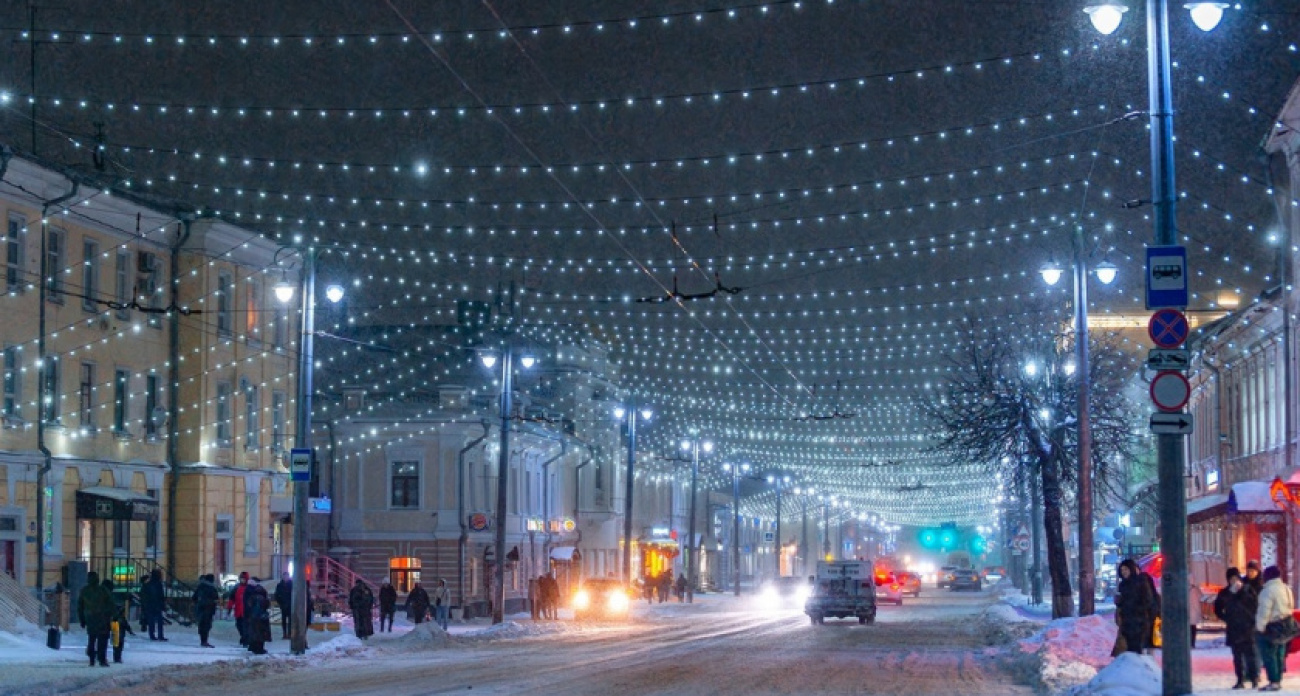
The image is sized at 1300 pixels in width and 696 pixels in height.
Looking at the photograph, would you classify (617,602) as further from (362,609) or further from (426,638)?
(362,609)

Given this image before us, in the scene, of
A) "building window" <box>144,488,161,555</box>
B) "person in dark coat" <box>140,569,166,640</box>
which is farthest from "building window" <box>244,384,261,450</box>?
"person in dark coat" <box>140,569,166,640</box>

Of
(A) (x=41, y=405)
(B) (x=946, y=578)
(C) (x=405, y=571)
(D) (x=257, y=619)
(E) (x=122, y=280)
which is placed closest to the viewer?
(D) (x=257, y=619)

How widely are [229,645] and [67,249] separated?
11699mm

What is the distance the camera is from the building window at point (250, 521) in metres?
48.9

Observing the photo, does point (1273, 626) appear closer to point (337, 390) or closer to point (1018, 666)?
point (1018, 666)

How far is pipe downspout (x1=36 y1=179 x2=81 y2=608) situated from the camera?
37.9m

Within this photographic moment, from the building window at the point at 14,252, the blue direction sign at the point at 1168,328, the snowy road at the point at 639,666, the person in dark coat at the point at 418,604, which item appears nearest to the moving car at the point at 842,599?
the snowy road at the point at 639,666

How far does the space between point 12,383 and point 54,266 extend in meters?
3.28

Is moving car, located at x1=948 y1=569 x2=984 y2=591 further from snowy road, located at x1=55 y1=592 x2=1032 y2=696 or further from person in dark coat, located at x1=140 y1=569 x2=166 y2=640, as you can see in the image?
person in dark coat, located at x1=140 y1=569 x2=166 y2=640

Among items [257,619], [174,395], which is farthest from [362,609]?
[174,395]

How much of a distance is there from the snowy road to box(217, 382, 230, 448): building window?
36.6ft

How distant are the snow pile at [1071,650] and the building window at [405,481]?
3143 cm

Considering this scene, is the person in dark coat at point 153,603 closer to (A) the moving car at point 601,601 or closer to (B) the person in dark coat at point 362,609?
(B) the person in dark coat at point 362,609

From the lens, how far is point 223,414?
47562 mm
